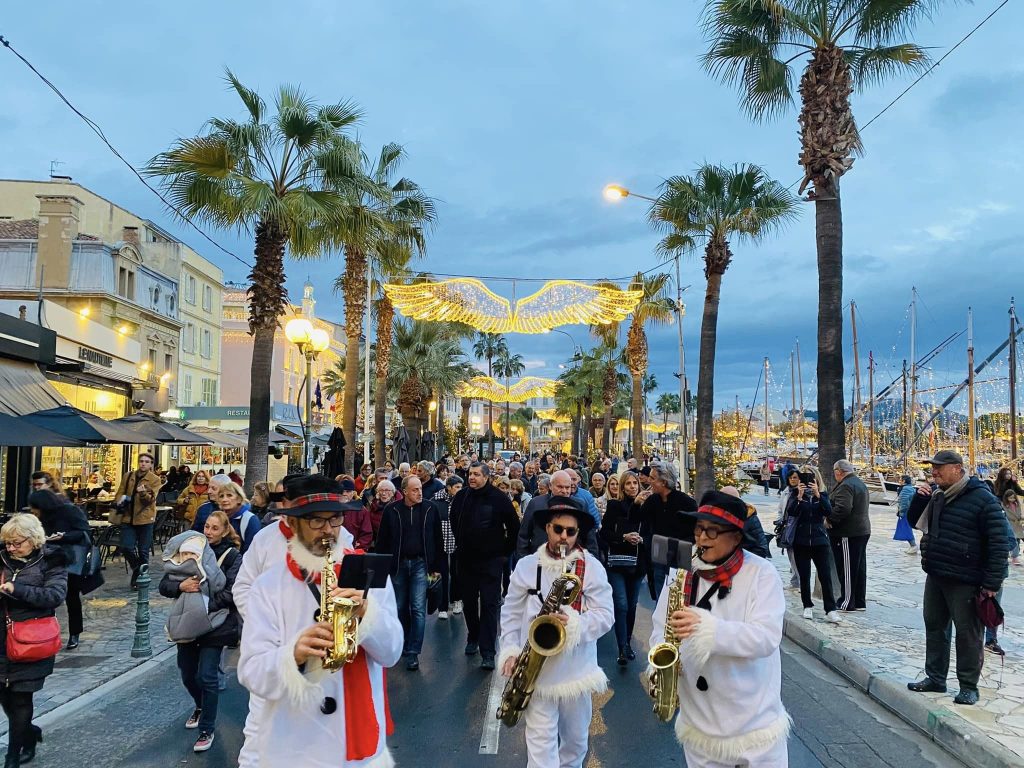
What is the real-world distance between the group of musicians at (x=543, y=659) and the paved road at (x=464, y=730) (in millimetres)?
1444

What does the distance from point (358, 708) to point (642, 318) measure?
103ft

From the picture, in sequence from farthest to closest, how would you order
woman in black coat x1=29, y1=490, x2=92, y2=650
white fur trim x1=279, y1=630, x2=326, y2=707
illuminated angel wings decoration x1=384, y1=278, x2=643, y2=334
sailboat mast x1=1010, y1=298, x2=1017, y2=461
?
sailboat mast x1=1010, y1=298, x2=1017, y2=461, illuminated angel wings decoration x1=384, y1=278, x2=643, y2=334, woman in black coat x1=29, y1=490, x2=92, y2=650, white fur trim x1=279, y1=630, x2=326, y2=707

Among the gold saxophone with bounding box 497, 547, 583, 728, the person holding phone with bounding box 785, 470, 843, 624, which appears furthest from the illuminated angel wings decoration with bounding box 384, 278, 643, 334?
the gold saxophone with bounding box 497, 547, 583, 728

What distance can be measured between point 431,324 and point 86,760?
3280 cm

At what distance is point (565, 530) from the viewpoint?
421 cm

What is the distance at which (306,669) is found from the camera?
8.91 feet

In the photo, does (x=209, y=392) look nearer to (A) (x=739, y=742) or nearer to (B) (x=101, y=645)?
(B) (x=101, y=645)

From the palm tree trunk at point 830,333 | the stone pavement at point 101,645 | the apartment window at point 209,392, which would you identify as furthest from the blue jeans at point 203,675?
the apartment window at point 209,392

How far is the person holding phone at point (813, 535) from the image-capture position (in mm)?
9023

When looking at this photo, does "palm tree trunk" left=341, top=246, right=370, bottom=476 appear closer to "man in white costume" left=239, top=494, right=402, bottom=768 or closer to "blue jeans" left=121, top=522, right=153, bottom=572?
"blue jeans" left=121, top=522, right=153, bottom=572

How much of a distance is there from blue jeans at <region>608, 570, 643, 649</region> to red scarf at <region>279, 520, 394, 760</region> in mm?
4822

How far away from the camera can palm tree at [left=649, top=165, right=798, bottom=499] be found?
20062mm

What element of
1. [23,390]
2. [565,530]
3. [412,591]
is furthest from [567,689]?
[23,390]

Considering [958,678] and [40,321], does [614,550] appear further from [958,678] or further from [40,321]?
[40,321]
